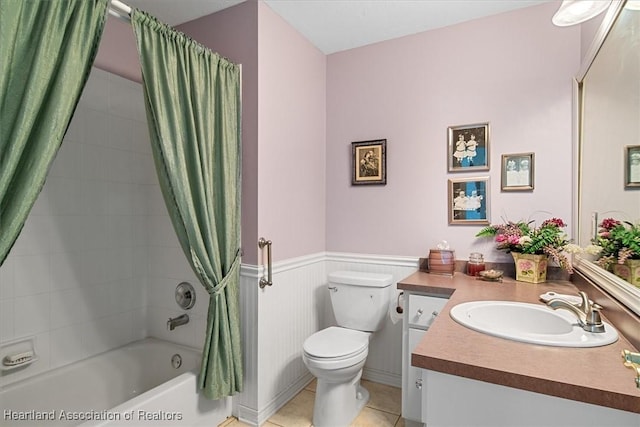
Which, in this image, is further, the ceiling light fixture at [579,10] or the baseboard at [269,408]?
the baseboard at [269,408]

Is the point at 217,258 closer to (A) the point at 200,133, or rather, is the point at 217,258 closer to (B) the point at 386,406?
(A) the point at 200,133

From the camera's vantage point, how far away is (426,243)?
2.39 metres

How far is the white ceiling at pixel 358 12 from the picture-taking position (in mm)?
2076

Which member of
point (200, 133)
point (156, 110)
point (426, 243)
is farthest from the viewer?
point (426, 243)

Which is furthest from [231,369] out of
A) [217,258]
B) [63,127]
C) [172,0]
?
[172,0]

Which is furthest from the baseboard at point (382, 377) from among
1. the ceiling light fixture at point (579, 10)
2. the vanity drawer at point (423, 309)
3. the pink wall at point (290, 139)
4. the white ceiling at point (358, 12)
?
the white ceiling at point (358, 12)

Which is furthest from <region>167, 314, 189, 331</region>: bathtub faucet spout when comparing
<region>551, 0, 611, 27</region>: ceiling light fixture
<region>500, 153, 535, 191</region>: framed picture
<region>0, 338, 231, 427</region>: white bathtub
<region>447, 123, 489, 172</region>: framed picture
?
<region>551, 0, 611, 27</region>: ceiling light fixture

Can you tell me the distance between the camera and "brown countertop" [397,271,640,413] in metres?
Result: 0.80

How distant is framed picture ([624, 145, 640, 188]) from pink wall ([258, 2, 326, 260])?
1679 millimetres

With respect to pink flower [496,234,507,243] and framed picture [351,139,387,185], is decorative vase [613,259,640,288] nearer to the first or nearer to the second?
pink flower [496,234,507,243]

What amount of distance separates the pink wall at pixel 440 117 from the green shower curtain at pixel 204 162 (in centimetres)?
98

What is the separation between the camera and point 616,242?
1260 mm

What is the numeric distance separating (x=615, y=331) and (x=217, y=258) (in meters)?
1.69

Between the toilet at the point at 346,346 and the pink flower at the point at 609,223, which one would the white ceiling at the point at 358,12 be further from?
the toilet at the point at 346,346
